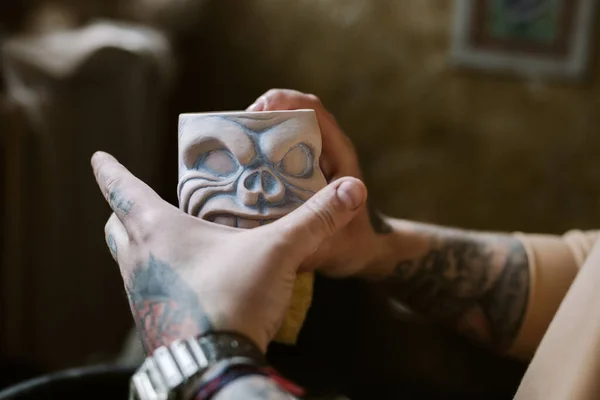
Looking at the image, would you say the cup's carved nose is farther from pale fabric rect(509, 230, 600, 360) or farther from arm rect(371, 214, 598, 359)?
pale fabric rect(509, 230, 600, 360)

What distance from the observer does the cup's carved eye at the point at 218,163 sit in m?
0.68

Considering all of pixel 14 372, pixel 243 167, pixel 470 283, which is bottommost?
pixel 14 372

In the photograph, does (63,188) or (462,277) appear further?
(63,188)

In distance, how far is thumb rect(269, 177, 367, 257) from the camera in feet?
1.97

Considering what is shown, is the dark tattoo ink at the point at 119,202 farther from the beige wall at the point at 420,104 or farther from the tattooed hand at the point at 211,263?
the beige wall at the point at 420,104

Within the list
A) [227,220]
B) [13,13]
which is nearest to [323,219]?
[227,220]

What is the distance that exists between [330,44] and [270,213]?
1.85 m

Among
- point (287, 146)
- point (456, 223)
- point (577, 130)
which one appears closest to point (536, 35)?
point (577, 130)

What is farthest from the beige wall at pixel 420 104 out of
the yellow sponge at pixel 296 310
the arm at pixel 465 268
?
the yellow sponge at pixel 296 310

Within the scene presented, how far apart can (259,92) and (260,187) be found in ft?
6.11

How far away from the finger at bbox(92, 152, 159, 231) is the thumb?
13 cm

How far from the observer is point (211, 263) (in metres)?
0.58

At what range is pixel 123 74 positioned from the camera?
182 cm

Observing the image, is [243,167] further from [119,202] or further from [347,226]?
[347,226]
